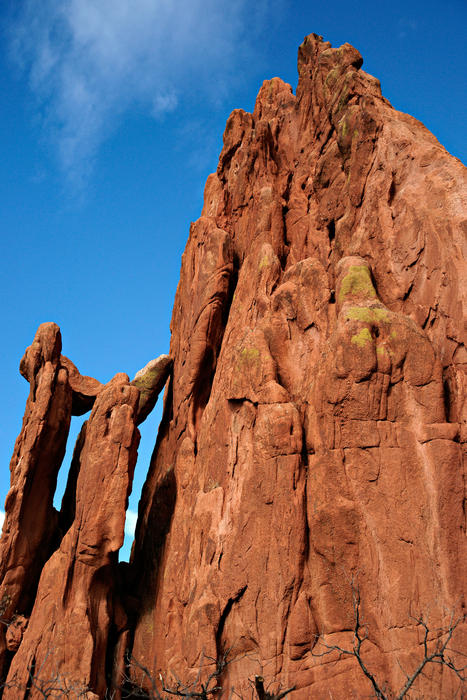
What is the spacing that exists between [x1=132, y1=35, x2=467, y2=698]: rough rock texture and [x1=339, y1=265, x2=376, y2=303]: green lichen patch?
0.23ft

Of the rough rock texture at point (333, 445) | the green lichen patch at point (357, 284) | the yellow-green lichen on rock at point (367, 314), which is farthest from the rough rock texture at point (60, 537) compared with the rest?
the yellow-green lichen on rock at point (367, 314)

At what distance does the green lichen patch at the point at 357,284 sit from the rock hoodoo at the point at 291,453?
116 mm

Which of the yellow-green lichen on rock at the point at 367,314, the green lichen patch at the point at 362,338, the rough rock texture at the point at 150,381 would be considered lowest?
the green lichen patch at the point at 362,338

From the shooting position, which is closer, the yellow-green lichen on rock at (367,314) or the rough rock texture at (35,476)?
the yellow-green lichen on rock at (367,314)

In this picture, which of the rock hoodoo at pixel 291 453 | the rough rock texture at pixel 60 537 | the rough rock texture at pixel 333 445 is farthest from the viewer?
the rough rock texture at pixel 60 537

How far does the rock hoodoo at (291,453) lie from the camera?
2059 cm

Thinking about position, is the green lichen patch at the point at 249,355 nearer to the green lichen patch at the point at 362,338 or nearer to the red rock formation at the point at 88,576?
the green lichen patch at the point at 362,338

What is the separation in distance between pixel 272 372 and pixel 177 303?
52.9 feet

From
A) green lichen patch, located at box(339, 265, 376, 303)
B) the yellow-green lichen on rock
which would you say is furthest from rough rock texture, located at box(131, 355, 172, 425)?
the yellow-green lichen on rock

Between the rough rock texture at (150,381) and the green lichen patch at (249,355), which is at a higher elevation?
the rough rock texture at (150,381)

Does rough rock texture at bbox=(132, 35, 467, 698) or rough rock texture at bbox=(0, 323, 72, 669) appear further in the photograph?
rough rock texture at bbox=(0, 323, 72, 669)

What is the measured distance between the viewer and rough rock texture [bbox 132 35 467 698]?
66.8 feet

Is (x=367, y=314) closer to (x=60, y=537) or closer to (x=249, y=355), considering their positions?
(x=249, y=355)

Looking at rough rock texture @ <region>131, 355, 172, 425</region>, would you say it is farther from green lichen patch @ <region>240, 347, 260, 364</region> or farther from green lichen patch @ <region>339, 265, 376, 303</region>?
green lichen patch @ <region>339, 265, 376, 303</region>
